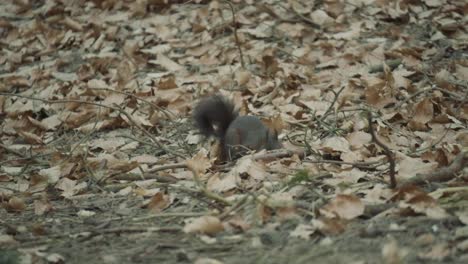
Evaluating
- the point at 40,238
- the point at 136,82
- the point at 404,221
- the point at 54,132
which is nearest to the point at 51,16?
the point at 136,82

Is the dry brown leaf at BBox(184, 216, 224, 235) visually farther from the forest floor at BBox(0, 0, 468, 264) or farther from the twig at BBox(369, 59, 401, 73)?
the twig at BBox(369, 59, 401, 73)

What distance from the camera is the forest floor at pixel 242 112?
8.70 ft

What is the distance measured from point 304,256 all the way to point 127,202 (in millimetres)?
1162

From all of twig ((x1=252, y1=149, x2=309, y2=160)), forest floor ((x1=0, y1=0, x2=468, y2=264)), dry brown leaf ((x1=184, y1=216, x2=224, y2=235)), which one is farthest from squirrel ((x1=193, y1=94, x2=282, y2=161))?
dry brown leaf ((x1=184, y1=216, x2=224, y2=235))

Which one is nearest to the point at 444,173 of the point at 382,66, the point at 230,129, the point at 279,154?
the point at 279,154

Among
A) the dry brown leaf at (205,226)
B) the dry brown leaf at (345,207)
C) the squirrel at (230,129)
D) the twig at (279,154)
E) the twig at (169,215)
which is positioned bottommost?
the squirrel at (230,129)

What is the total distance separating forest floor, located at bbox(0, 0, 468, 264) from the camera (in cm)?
265

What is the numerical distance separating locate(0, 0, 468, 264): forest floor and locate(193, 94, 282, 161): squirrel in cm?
11

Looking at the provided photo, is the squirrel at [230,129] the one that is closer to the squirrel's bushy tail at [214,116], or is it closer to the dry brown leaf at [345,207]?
the squirrel's bushy tail at [214,116]

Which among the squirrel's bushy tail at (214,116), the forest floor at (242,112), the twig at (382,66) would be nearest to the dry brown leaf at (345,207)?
the forest floor at (242,112)

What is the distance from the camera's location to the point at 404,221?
8.64 ft

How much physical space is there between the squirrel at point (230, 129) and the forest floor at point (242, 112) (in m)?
0.11

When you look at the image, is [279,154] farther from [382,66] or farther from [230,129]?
[382,66]

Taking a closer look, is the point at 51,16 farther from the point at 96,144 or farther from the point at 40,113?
the point at 96,144
